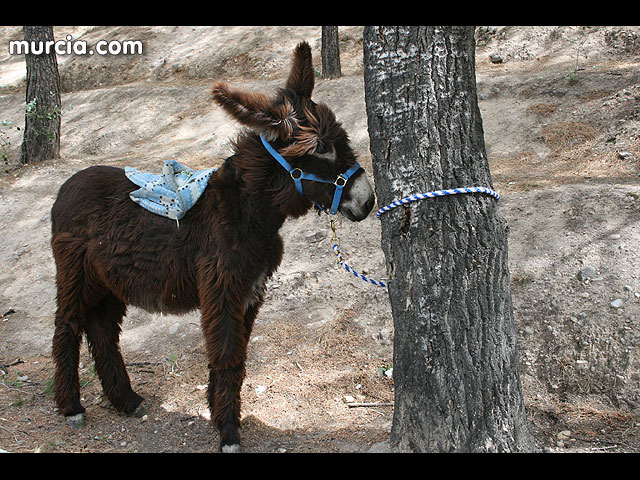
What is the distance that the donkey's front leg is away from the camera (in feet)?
12.0

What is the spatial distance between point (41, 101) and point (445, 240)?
29.6ft

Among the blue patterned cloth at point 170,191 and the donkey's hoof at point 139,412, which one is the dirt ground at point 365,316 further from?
the blue patterned cloth at point 170,191

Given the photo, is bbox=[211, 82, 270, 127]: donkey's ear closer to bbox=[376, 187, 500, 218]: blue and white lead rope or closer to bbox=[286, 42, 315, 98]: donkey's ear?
bbox=[286, 42, 315, 98]: donkey's ear

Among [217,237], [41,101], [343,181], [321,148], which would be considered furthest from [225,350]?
[41,101]

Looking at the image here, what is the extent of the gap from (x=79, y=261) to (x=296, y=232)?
3023mm

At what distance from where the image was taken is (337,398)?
4.39 meters

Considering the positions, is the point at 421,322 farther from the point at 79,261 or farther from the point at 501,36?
the point at 501,36

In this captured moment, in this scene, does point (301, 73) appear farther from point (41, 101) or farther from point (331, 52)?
point (331, 52)

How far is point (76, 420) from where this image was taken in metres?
4.23

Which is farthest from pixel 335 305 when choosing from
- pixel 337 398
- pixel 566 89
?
pixel 566 89

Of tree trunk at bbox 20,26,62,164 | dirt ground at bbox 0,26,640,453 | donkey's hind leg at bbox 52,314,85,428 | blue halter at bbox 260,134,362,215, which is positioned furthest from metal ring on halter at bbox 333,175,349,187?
tree trunk at bbox 20,26,62,164

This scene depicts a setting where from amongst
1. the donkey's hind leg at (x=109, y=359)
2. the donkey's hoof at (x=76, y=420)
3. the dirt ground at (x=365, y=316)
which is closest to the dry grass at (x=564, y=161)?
the dirt ground at (x=365, y=316)

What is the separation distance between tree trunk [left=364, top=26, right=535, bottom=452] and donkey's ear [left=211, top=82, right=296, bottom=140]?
28.5 inches

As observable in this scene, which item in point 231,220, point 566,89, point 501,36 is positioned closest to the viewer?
point 231,220
